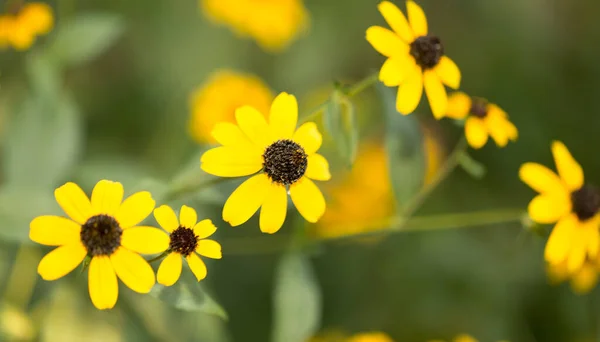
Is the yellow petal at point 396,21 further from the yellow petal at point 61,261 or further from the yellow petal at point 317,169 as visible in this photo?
the yellow petal at point 61,261

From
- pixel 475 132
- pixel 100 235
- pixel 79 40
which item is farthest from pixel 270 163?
pixel 79 40

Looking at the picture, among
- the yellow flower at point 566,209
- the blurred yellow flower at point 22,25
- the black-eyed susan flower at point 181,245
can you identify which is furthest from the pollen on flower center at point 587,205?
the blurred yellow flower at point 22,25

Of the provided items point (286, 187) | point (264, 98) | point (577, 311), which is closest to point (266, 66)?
point (264, 98)

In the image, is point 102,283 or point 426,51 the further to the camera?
point 426,51

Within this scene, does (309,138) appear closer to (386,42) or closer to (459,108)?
(386,42)

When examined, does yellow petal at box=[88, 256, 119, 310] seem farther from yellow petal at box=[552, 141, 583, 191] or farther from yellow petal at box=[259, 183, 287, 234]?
yellow petal at box=[552, 141, 583, 191]

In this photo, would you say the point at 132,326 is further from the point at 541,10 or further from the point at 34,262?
the point at 541,10
